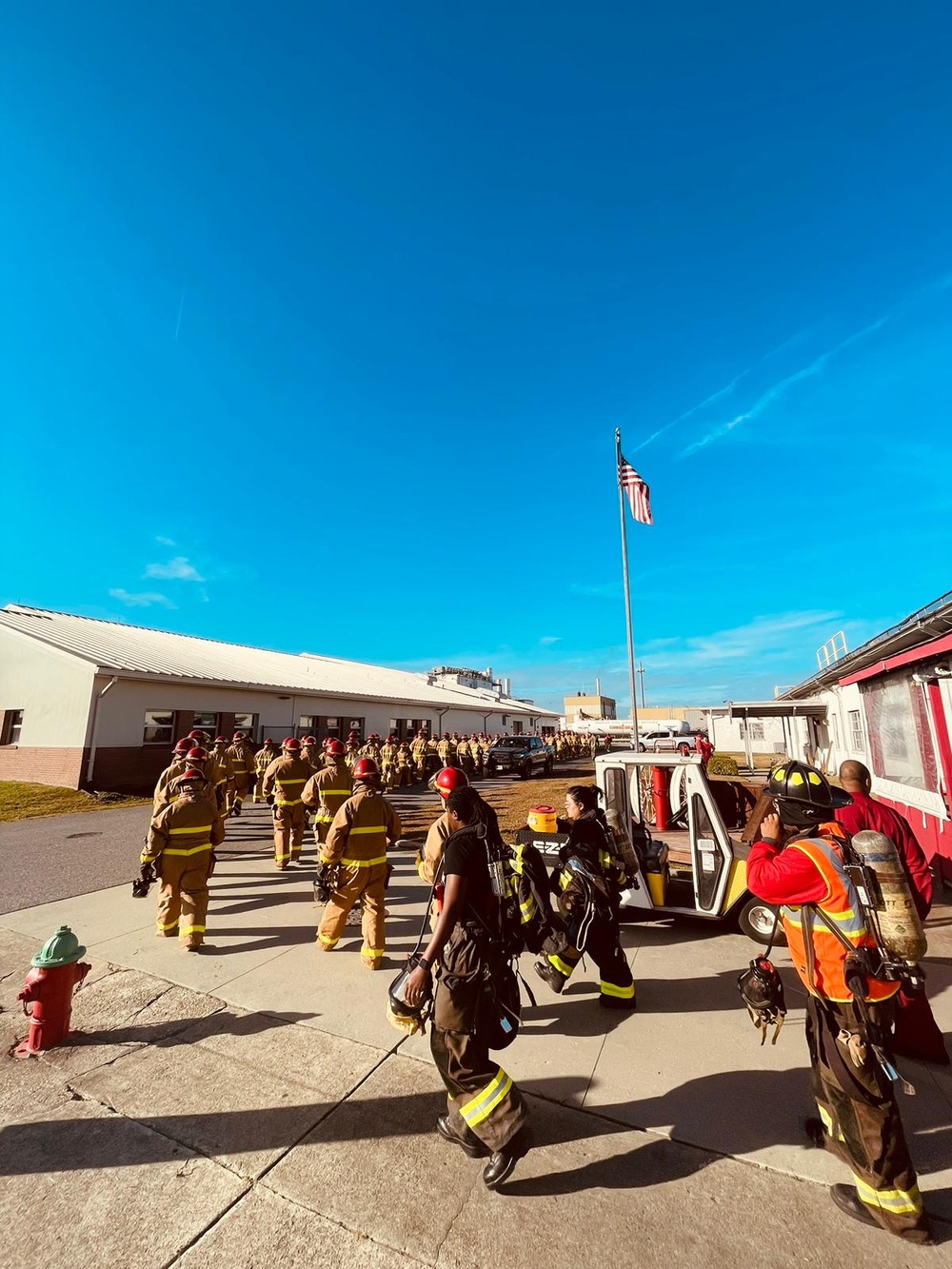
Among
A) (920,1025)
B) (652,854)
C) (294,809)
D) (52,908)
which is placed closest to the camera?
(920,1025)

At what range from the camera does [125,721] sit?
16.2 metres

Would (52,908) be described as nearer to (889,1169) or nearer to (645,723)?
(889,1169)

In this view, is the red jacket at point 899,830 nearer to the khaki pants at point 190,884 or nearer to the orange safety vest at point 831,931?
the orange safety vest at point 831,931

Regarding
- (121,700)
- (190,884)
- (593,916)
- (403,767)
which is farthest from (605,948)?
(121,700)

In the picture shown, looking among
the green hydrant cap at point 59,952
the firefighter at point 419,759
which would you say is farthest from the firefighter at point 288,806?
the firefighter at point 419,759

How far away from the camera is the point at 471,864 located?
2.78 m

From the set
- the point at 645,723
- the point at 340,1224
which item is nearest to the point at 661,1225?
the point at 340,1224

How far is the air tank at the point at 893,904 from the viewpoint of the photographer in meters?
2.29

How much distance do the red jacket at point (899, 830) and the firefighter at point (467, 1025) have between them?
2829 millimetres

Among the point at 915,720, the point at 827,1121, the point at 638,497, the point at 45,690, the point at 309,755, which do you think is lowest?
the point at 827,1121

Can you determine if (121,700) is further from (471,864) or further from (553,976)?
(471,864)

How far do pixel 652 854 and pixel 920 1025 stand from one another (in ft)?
8.04

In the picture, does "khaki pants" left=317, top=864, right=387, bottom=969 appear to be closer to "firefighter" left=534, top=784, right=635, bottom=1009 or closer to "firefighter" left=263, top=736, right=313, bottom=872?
"firefighter" left=534, top=784, right=635, bottom=1009

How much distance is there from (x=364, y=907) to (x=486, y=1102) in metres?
2.85
